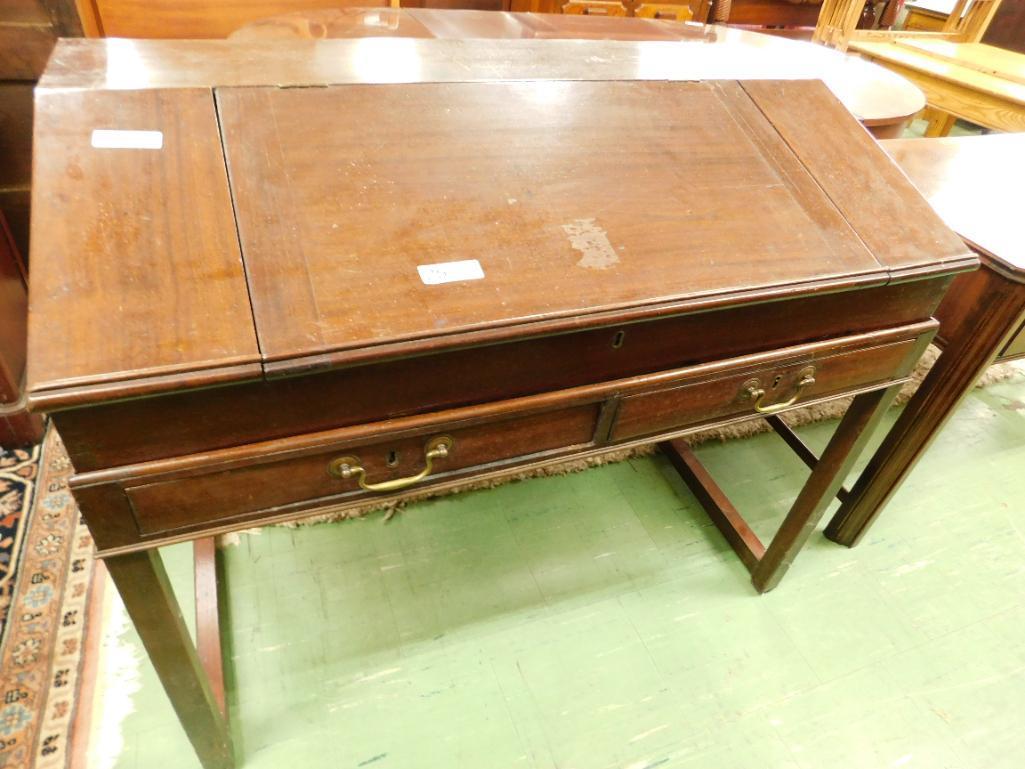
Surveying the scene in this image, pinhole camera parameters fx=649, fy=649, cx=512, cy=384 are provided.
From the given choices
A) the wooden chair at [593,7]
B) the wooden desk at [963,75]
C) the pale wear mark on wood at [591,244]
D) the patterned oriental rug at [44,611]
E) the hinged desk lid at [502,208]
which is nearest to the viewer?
the hinged desk lid at [502,208]

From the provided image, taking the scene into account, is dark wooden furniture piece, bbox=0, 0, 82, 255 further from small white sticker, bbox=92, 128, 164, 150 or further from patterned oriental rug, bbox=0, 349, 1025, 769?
small white sticker, bbox=92, 128, 164, 150

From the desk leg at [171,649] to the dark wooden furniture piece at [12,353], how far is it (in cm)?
101

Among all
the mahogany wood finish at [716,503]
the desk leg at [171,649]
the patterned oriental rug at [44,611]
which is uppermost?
the desk leg at [171,649]

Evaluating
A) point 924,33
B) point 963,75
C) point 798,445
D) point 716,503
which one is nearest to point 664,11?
point 963,75

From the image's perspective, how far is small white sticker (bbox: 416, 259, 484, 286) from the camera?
82 cm

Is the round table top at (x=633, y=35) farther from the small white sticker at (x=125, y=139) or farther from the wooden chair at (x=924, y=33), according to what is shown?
the wooden chair at (x=924, y=33)

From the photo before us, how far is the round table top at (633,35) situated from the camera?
5.48 feet

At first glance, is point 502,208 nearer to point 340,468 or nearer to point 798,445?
point 340,468

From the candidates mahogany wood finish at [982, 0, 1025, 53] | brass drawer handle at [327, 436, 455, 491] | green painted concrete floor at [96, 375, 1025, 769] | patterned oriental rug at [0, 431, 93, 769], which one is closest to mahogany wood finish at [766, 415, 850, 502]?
green painted concrete floor at [96, 375, 1025, 769]

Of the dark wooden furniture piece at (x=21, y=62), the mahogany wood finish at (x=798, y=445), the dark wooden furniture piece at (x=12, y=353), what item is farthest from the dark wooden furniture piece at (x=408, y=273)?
the dark wooden furniture piece at (x=12, y=353)

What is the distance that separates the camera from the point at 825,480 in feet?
4.55

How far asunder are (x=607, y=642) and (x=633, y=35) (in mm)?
1727

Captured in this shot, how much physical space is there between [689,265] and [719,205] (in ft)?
0.52

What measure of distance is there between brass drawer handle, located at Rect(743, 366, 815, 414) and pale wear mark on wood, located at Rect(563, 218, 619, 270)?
0.36m
